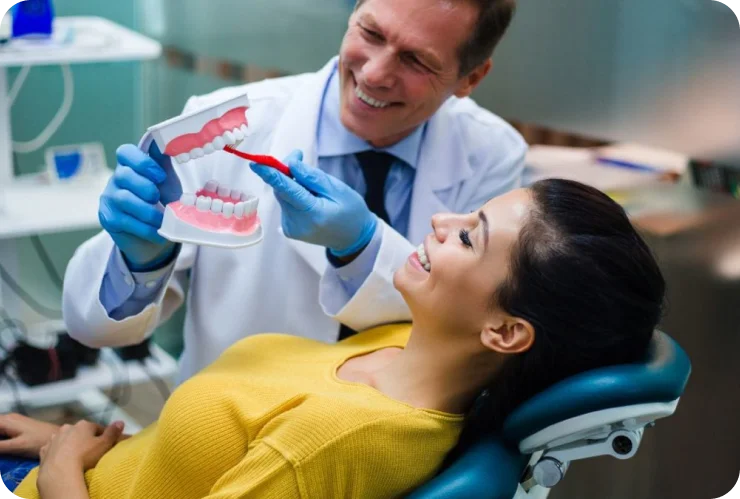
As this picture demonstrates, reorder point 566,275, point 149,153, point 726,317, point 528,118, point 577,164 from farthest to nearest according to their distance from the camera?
point 528,118
point 577,164
point 726,317
point 149,153
point 566,275

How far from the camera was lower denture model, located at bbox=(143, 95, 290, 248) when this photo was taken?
137cm

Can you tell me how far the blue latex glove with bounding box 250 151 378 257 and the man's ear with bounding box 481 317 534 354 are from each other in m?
0.31

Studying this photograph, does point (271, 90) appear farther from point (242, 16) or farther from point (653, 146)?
point (242, 16)

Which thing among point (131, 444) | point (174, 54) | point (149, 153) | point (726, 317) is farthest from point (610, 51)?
point (174, 54)

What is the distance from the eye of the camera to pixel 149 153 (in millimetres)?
1513

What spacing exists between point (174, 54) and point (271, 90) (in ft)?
5.73

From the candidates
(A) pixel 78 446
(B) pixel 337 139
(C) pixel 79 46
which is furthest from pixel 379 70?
(C) pixel 79 46

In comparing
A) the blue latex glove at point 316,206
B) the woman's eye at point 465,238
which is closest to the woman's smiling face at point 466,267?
the woman's eye at point 465,238

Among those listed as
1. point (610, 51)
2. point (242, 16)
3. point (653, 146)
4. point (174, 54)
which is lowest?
point (174, 54)

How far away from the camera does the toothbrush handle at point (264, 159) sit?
4.72ft

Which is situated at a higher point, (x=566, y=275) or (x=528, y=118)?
(x=566, y=275)

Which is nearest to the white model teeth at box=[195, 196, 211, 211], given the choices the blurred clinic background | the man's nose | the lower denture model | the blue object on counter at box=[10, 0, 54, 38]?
the lower denture model

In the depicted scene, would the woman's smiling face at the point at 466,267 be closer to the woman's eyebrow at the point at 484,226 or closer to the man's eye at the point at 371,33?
the woman's eyebrow at the point at 484,226

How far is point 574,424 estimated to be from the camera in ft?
4.19
